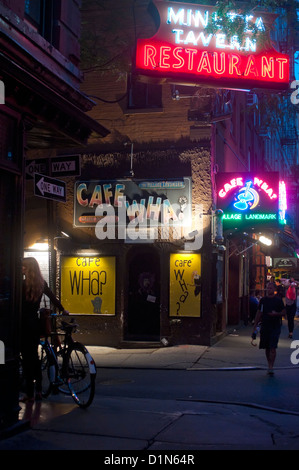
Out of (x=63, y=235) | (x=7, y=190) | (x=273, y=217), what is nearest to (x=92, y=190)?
(x=63, y=235)

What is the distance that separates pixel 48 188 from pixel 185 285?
337 inches

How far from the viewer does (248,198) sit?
55.8 feet

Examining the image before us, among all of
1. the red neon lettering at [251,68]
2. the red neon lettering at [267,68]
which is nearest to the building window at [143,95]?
the red neon lettering at [251,68]

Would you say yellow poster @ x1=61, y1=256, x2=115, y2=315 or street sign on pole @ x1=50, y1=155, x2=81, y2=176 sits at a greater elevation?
street sign on pole @ x1=50, y1=155, x2=81, y2=176

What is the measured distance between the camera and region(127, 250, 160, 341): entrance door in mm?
16797

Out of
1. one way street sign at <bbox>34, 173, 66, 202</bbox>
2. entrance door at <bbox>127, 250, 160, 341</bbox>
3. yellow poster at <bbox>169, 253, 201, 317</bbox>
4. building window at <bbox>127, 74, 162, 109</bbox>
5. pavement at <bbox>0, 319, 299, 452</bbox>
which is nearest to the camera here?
pavement at <bbox>0, 319, 299, 452</bbox>

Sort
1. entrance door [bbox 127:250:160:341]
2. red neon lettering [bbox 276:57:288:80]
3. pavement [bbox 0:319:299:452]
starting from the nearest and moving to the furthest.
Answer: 1. pavement [bbox 0:319:299:452]
2. red neon lettering [bbox 276:57:288:80]
3. entrance door [bbox 127:250:160:341]

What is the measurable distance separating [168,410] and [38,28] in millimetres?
6526

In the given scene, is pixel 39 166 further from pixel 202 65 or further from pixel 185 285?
pixel 185 285

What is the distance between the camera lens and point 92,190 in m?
17.0

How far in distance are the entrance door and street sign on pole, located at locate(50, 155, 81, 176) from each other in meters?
7.85

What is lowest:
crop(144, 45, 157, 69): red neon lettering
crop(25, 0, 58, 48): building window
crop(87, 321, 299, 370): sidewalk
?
crop(87, 321, 299, 370): sidewalk

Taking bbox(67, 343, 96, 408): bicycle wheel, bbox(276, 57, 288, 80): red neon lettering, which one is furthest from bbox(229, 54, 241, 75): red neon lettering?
bbox(67, 343, 96, 408): bicycle wheel

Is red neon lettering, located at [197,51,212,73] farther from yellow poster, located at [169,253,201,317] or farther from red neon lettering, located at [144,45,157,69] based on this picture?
yellow poster, located at [169,253,201,317]
